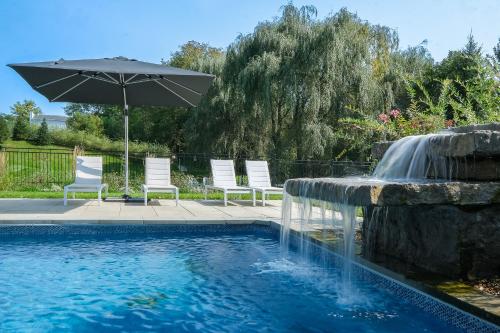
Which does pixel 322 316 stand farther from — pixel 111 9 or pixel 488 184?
pixel 111 9

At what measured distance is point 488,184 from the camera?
326 cm

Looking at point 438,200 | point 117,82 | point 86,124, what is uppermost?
point 86,124

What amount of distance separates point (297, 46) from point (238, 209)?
351 inches

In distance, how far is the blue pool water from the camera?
3.12 metres

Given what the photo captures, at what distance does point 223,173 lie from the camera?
992cm

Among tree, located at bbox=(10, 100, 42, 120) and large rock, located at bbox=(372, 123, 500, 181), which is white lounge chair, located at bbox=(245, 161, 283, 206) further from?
tree, located at bbox=(10, 100, 42, 120)

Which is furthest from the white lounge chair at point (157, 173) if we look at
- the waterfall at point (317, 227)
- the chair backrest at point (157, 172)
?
the waterfall at point (317, 227)

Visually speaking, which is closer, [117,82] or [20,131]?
[117,82]

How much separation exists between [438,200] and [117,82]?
7337mm

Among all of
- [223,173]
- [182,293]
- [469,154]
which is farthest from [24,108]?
[469,154]

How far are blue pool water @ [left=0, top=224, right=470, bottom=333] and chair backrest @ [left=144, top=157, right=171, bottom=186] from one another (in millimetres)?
3611

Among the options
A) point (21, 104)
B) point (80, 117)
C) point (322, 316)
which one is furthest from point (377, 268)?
point (21, 104)

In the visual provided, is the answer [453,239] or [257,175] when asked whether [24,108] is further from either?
[453,239]

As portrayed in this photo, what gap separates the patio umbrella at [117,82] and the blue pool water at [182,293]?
3288mm
